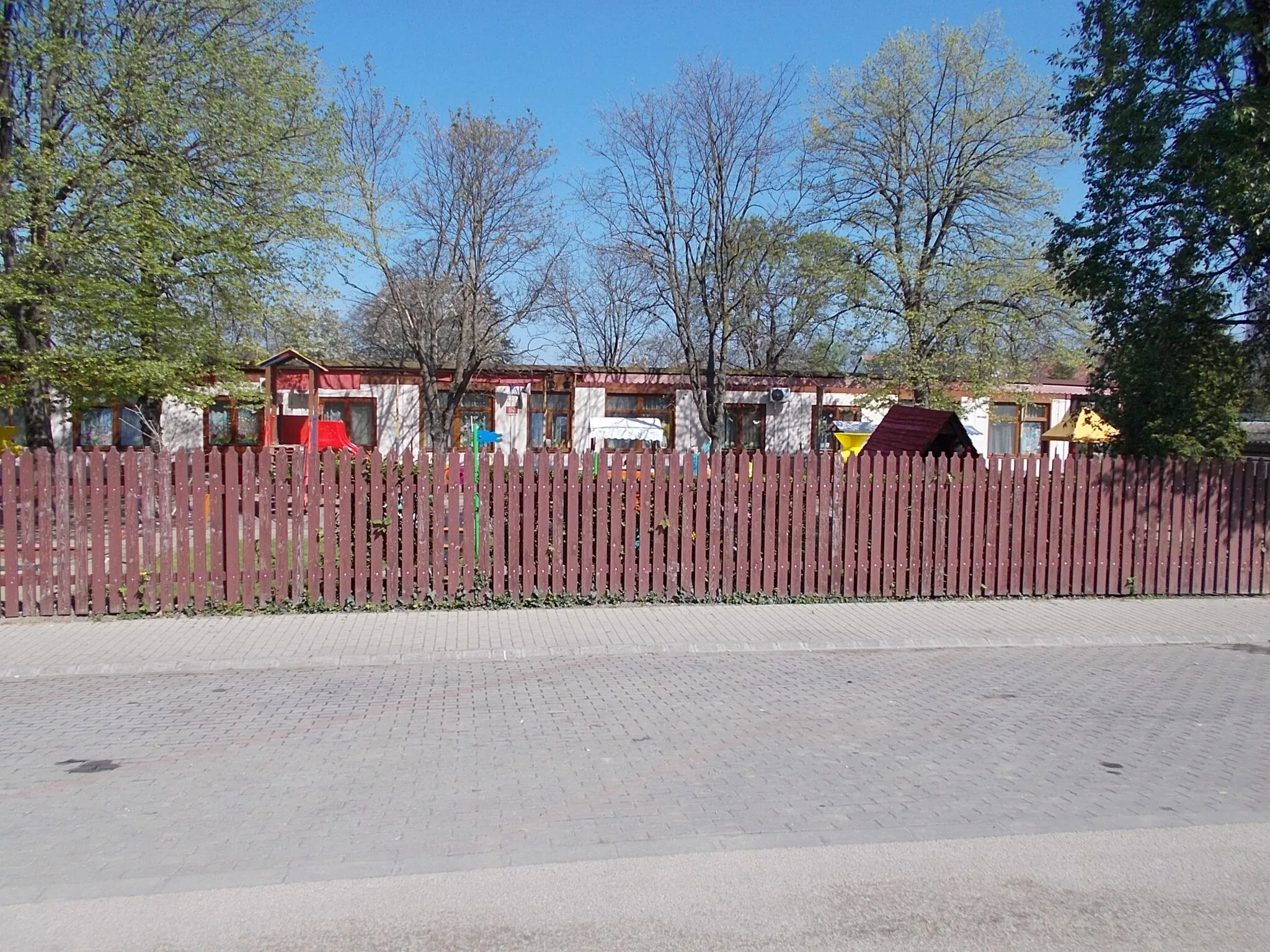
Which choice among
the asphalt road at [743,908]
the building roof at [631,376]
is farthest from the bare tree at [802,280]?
the asphalt road at [743,908]

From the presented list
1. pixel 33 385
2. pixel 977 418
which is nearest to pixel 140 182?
pixel 33 385

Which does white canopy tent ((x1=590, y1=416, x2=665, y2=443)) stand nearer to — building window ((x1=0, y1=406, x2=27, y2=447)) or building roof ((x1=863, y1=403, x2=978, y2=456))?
building roof ((x1=863, y1=403, x2=978, y2=456))

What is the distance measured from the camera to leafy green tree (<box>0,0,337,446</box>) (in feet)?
42.1

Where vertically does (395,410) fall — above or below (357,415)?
above

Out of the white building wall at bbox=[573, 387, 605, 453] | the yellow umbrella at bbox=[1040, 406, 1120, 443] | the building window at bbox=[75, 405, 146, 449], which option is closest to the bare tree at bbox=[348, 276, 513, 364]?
the white building wall at bbox=[573, 387, 605, 453]

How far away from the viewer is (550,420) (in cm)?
2828

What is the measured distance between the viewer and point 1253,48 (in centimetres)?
1047

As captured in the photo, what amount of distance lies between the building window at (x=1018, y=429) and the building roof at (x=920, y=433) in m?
17.4

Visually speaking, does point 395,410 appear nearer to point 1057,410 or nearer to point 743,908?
point 1057,410

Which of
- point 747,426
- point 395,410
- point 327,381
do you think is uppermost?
point 327,381

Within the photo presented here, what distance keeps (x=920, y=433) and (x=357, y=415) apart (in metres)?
19.1

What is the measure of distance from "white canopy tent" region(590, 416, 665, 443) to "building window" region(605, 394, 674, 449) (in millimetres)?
350

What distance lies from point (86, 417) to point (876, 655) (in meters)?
25.7

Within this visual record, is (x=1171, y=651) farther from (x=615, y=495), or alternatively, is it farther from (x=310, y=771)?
(x=310, y=771)
